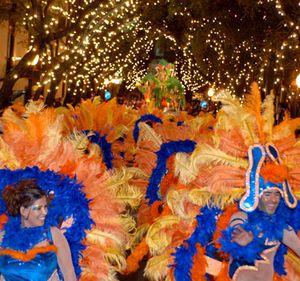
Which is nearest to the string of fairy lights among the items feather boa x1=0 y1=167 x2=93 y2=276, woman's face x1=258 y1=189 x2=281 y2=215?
woman's face x1=258 y1=189 x2=281 y2=215

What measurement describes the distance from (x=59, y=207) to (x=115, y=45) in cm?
3651

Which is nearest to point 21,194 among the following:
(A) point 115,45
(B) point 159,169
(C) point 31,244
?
(C) point 31,244

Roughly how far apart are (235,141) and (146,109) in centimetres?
939

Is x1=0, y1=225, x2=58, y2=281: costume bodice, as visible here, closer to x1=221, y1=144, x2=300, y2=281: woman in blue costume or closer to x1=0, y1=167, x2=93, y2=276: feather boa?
x1=0, y1=167, x2=93, y2=276: feather boa

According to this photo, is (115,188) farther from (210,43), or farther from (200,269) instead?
(210,43)

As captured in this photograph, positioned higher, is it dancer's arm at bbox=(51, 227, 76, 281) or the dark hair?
the dark hair

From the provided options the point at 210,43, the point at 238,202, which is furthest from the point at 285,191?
the point at 210,43

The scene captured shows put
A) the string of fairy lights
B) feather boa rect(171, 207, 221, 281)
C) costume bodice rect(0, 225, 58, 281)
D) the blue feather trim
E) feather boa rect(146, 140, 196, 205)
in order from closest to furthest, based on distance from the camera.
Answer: costume bodice rect(0, 225, 58, 281) < the blue feather trim < feather boa rect(171, 207, 221, 281) < feather boa rect(146, 140, 196, 205) < the string of fairy lights

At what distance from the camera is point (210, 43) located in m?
36.2

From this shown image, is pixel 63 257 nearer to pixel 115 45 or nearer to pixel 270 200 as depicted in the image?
pixel 270 200

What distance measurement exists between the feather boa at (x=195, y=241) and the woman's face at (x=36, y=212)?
1.48 meters

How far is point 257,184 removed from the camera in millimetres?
4688

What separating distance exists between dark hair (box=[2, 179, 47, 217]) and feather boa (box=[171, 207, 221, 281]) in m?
1.48

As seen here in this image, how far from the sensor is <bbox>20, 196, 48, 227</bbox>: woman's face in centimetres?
413
